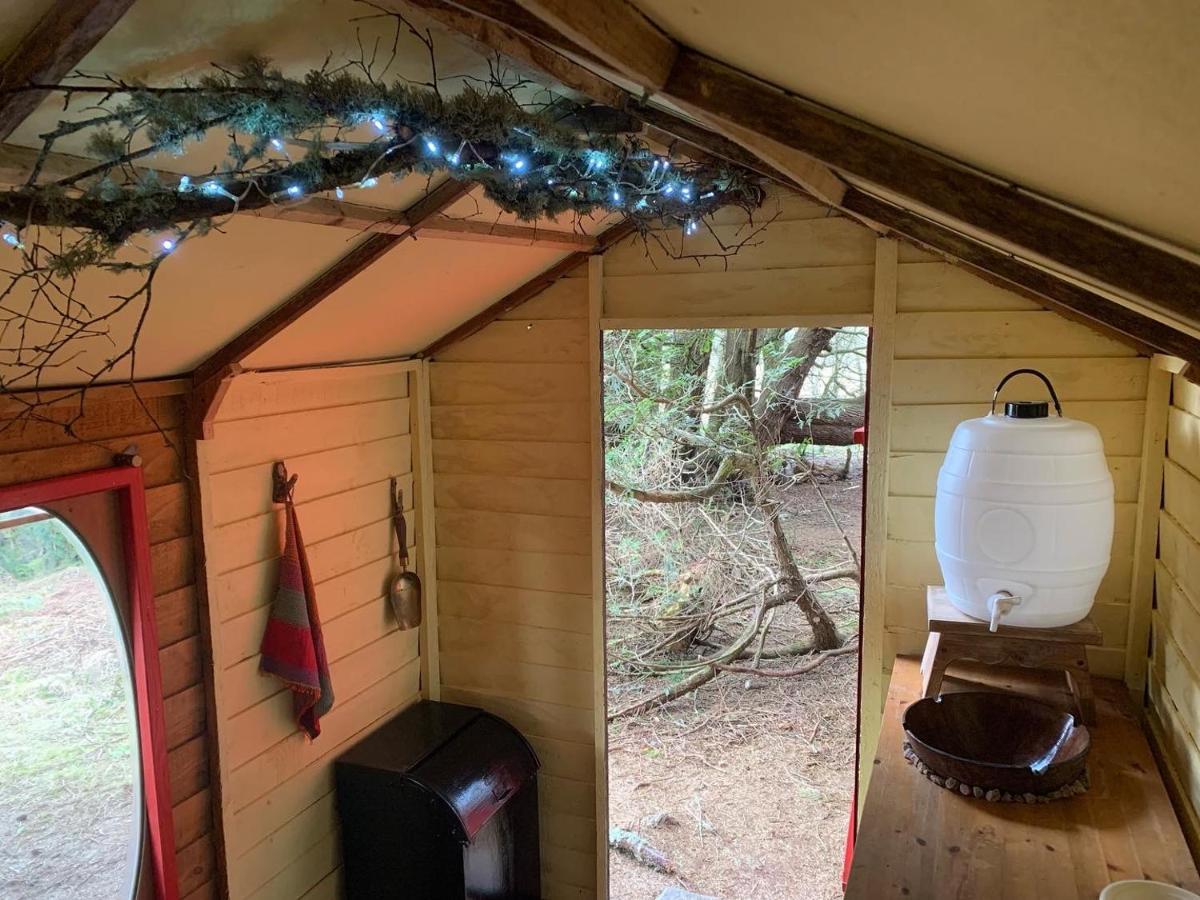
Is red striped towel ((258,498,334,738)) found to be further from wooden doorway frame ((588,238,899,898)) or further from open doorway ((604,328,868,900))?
open doorway ((604,328,868,900))

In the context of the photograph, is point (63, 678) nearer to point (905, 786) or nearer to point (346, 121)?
point (346, 121)

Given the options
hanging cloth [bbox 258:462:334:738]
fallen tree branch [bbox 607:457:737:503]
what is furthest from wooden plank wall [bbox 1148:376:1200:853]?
fallen tree branch [bbox 607:457:737:503]

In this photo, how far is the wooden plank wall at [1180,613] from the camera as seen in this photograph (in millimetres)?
1656

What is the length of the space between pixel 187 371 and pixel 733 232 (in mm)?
1579

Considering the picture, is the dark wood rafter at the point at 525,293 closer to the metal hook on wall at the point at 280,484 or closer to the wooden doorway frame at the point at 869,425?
the wooden doorway frame at the point at 869,425

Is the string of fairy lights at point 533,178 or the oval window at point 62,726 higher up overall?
the string of fairy lights at point 533,178

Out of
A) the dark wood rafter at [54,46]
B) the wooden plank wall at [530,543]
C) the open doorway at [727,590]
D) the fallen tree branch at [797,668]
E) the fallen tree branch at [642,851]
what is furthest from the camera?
the fallen tree branch at [797,668]

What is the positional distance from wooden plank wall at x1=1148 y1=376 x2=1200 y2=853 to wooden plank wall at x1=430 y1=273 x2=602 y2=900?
5.38ft

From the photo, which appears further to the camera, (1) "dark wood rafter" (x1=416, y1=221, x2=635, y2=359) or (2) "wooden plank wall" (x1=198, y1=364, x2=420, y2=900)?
(1) "dark wood rafter" (x1=416, y1=221, x2=635, y2=359)

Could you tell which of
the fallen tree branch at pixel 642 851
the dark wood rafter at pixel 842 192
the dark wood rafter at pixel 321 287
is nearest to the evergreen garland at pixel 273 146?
the dark wood rafter at pixel 842 192

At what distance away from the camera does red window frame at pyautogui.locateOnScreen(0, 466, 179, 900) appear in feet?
6.86

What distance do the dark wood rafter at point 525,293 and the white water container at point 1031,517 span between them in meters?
1.33

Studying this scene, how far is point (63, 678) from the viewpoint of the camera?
80.7 inches

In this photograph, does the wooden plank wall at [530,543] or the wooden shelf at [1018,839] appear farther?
the wooden plank wall at [530,543]
